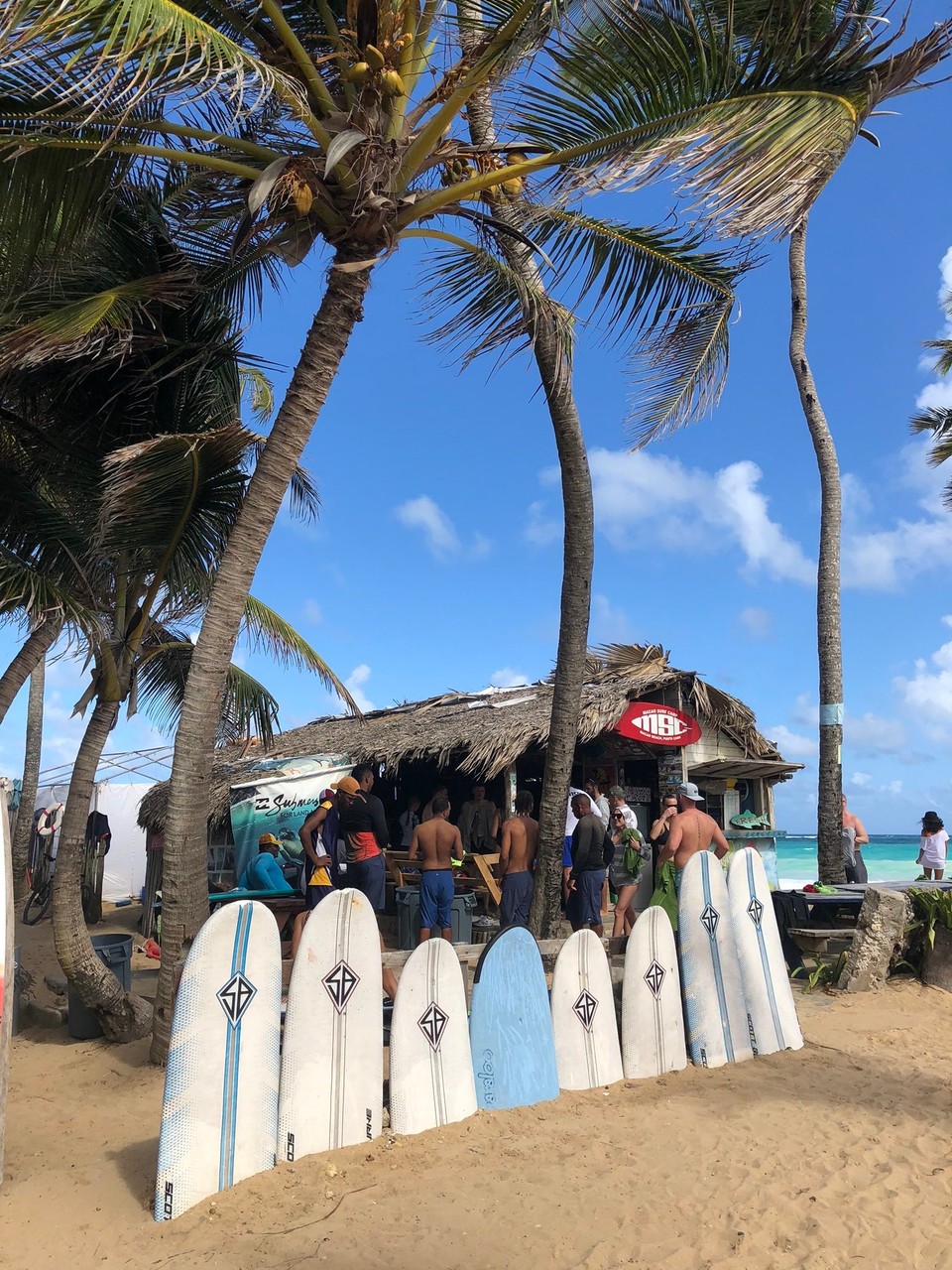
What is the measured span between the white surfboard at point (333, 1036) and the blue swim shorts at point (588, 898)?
14.3ft

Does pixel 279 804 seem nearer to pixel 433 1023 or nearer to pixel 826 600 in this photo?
pixel 826 600

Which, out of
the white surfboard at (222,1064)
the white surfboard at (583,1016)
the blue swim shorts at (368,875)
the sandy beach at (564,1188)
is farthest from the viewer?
the blue swim shorts at (368,875)

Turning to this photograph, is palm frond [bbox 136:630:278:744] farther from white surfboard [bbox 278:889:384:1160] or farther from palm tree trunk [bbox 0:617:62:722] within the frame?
white surfboard [bbox 278:889:384:1160]

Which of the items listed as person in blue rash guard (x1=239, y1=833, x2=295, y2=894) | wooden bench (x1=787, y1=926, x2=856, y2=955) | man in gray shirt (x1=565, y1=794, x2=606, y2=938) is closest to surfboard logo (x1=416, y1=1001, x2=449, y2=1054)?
man in gray shirt (x1=565, y1=794, x2=606, y2=938)

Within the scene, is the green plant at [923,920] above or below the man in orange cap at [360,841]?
below

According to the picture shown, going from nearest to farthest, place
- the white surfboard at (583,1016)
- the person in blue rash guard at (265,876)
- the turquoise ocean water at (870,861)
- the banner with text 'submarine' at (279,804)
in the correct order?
1. the white surfboard at (583,1016)
2. the person in blue rash guard at (265,876)
3. the banner with text 'submarine' at (279,804)
4. the turquoise ocean water at (870,861)

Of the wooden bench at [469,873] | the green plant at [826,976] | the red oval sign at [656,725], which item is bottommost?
the green plant at [826,976]

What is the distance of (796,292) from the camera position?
1144cm

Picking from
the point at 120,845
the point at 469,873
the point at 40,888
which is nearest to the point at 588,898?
the point at 469,873

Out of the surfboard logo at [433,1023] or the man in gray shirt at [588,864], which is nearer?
the surfboard logo at [433,1023]

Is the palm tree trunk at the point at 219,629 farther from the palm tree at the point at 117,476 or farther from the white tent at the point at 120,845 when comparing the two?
the white tent at the point at 120,845

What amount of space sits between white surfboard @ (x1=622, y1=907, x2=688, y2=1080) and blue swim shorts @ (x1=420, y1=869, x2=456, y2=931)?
108 inches

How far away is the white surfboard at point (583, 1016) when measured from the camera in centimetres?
495

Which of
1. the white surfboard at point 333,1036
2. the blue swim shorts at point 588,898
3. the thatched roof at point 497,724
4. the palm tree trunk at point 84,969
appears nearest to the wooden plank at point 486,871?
the thatched roof at point 497,724
